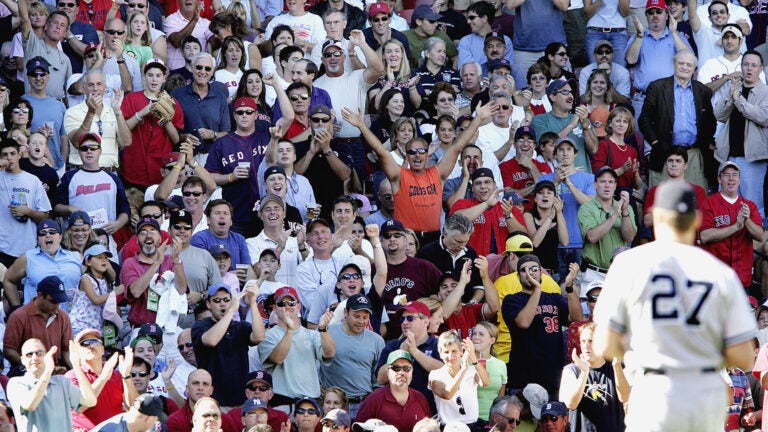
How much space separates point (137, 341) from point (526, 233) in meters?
4.41

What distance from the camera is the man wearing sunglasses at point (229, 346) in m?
11.9

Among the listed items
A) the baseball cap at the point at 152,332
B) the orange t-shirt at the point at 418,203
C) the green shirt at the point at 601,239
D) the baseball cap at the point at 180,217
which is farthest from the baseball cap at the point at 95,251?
the green shirt at the point at 601,239

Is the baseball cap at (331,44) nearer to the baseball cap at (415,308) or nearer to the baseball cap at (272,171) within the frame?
the baseball cap at (272,171)

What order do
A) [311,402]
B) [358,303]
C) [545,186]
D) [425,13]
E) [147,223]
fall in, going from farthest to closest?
[425,13]
[545,186]
[147,223]
[358,303]
[311,402]

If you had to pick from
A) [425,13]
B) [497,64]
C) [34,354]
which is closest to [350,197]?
[497,64]

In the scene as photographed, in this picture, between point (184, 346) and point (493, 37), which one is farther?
point (493, 37)

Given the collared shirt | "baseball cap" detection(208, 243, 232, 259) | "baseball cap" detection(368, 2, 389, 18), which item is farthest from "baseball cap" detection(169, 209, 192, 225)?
the collared shirt

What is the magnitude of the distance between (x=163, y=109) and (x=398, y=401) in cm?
535

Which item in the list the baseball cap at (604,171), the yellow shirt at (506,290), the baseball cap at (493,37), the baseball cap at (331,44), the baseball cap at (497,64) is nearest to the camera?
the yellow shirt at (506,290)

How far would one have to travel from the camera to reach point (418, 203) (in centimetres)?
1466

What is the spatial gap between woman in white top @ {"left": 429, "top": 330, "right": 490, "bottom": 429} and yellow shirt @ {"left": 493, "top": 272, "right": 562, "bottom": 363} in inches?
52.0

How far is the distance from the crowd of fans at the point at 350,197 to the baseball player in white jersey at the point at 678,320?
7.94 feet

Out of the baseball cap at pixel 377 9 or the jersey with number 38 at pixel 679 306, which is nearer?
the jersey with number 38 at pixel 679 306

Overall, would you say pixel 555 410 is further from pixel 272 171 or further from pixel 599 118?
pixel 599 118
